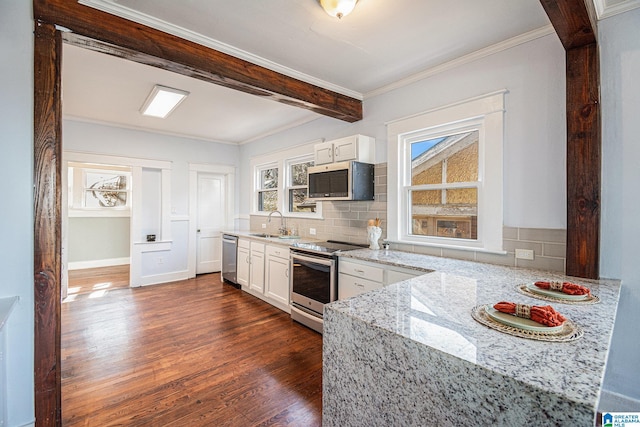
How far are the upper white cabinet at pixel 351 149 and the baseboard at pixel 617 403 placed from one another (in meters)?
2.74

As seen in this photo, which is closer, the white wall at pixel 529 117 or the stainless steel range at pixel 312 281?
the white wall at pixel 529 117

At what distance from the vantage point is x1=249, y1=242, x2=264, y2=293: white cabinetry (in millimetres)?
4305

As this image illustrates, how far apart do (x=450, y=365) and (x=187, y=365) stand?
2.46 meters

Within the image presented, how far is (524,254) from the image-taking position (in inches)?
93.8

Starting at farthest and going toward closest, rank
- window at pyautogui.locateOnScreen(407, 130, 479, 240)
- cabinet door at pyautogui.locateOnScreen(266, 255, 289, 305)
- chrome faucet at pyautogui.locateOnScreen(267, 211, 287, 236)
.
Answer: chrome faucet at pyautogui.locateOnScreen(267, 211, 287, 236) → cabinet door at pyautogui.locateOnScreen(266, 255, 289, 305) → window at pyautogui.locateOnScreen(407, 130, 479, 240)

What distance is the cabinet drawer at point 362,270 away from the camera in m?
→ 2.69

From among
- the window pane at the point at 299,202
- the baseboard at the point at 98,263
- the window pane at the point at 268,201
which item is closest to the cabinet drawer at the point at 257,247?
the window pane at the point at 299,202

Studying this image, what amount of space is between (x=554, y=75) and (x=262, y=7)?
220 cm

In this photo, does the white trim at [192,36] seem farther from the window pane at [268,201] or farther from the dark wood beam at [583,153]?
the window pane at [268,201]

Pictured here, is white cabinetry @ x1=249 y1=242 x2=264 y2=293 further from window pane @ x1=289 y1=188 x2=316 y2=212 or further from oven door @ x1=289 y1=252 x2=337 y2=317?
window pane @ x1=289 y1=188 x2=316 y2=212

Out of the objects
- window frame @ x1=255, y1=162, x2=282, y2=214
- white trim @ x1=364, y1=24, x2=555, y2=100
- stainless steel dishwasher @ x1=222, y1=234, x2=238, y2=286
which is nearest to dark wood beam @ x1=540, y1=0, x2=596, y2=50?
white trim @ x1=364, y1=24, x2=555, y2=100

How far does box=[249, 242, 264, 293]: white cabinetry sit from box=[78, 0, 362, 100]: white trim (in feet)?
7.67

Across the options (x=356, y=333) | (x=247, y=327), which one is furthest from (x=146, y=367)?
(x=356, y=333)

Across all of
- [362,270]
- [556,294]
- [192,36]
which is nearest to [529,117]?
[556,294]
